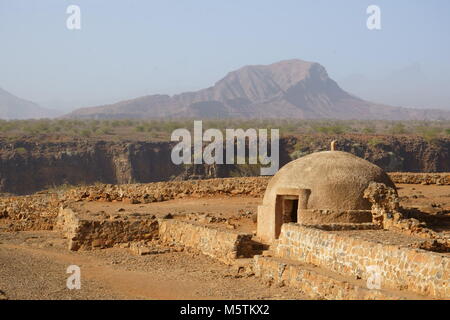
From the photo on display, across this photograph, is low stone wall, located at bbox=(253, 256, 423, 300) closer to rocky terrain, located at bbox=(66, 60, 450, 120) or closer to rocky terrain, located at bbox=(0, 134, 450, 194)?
rocky terrain, located at bbox=(0, 134, 450, 194)

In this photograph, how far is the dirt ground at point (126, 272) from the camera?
38.2 ft

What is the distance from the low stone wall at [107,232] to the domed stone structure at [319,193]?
2937 millimetres

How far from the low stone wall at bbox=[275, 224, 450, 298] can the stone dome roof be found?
2346 millimetres

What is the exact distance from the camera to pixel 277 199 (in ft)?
52.3

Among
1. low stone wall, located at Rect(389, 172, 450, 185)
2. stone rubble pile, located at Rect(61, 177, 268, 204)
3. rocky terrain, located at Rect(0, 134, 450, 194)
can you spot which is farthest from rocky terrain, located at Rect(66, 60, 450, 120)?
stone rubble pile, located at Rect(61, 177, 268, 204)

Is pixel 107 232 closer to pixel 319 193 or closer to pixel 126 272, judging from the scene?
pixel 126 272

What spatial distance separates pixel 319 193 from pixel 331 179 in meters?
0.42

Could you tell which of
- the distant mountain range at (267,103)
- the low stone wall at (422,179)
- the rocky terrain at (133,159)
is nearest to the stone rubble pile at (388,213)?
the low stone wall at (422,179)

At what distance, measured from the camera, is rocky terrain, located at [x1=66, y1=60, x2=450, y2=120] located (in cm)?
16212

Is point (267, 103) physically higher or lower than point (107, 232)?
higher

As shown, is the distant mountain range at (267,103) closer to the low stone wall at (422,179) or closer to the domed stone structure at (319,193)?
the low stone wall at (422,179)

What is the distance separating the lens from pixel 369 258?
1062cm
